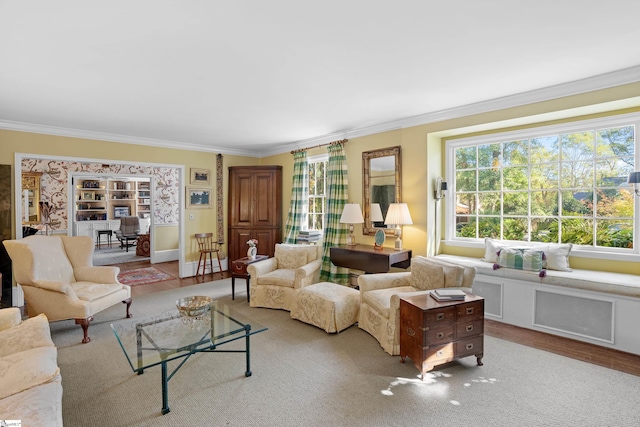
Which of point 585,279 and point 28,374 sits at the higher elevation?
point 585,279

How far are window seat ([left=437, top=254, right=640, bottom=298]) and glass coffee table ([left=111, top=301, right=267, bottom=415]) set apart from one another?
273 cm

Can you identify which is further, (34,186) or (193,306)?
(34,186)

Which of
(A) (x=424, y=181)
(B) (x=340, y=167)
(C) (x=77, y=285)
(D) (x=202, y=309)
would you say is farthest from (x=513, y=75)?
(C) (x=77, y=285)

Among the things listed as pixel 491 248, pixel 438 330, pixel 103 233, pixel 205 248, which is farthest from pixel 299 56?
pixel 103 233

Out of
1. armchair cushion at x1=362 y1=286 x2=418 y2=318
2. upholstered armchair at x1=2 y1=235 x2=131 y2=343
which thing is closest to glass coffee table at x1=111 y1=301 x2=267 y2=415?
upholstered armchair at x1=2 y1=235 x2=131 y2=343

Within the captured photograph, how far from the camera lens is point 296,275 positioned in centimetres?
412

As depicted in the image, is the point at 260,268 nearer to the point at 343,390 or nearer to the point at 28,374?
the point at 343,390

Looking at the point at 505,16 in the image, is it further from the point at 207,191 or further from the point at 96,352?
the point at 207,191

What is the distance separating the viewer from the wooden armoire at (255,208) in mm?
6527

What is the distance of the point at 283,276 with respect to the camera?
14.0ft

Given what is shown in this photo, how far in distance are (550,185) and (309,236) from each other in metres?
3.47

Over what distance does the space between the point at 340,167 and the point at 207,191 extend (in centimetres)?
284

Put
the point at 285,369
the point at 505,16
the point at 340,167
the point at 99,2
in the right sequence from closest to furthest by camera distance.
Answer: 1. the point at 99,2
2. the point at 505,16
3. the point at 285,369
4. the point at 340,167

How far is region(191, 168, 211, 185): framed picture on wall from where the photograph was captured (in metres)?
6.29
